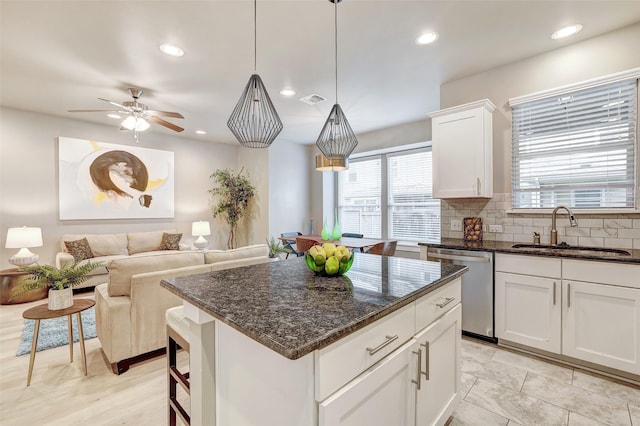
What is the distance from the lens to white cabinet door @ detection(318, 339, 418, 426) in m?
0.90

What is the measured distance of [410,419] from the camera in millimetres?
1274

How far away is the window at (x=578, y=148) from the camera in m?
2.48

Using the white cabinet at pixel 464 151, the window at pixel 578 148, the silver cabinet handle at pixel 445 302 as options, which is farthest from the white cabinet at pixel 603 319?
the silver cabinet handle at pixel 445 302

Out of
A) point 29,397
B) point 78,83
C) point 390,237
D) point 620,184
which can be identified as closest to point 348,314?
point 29,397

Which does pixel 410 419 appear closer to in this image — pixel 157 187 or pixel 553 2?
pixel 553 2

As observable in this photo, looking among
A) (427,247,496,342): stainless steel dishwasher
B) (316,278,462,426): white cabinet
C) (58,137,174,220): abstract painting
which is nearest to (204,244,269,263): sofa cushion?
(427,247,496,342): stainless steel dishwasher

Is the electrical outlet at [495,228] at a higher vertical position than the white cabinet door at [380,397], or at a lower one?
higher

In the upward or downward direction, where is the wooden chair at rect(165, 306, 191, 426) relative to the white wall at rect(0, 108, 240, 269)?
downward

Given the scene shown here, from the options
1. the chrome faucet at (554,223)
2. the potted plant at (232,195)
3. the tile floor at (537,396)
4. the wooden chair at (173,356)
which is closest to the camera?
the wooden chair at (173,356)

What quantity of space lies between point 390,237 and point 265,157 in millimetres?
2926

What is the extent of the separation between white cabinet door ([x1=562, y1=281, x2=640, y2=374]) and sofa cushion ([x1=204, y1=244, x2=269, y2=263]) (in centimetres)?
268

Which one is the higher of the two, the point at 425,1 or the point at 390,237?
the point at 425,1

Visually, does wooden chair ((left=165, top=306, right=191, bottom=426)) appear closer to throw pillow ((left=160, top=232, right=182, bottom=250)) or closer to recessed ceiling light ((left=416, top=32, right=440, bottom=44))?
recessed ceiling light ((left=416, top=32, right=440, bottom=44))

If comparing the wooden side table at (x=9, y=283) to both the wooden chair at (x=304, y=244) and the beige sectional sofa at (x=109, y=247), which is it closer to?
the beige sectional sofa at (x=109, y=247)
